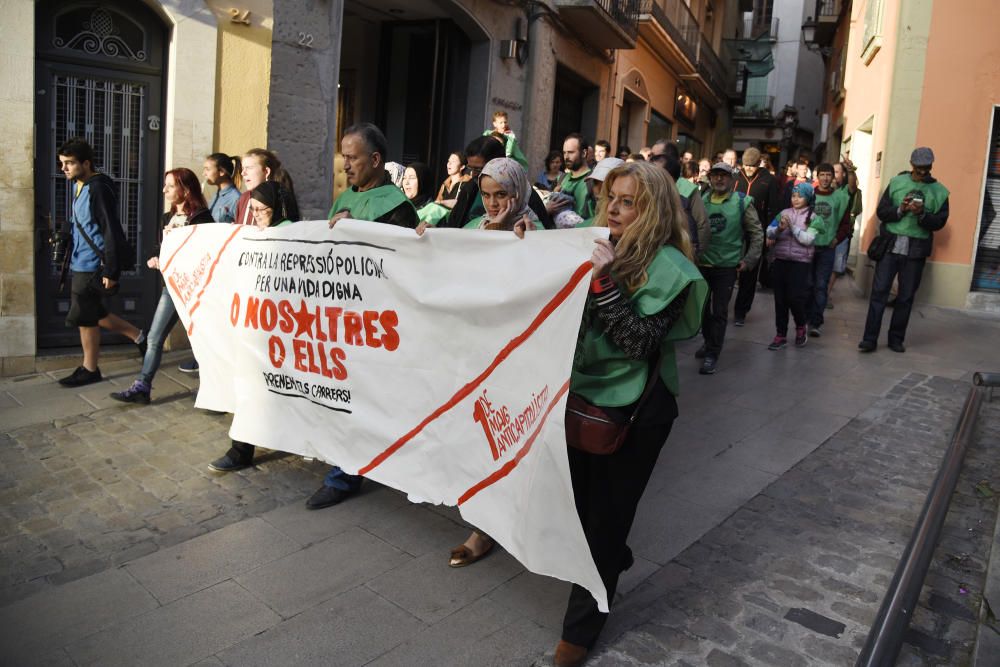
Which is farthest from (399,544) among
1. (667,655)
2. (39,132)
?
(39,132)

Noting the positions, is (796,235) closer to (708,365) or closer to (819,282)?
(819,282)

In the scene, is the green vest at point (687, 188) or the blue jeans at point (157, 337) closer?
the blue jeans at point (157, 337)

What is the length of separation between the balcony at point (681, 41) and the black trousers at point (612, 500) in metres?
15.5

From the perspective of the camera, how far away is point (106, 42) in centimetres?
717

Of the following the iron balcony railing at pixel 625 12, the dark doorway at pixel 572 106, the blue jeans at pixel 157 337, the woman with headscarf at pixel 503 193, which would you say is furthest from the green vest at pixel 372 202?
the dark doorway at pixel 572 106

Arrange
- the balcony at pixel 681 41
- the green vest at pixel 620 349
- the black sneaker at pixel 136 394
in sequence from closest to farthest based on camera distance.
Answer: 1. the green vest at pixel 620 349
2. the black sneaker at pixel 136 394
3. the balcony at pixel 681 41

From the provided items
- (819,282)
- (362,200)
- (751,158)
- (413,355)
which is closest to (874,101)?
(751,158)

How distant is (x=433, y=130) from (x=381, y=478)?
894 cm

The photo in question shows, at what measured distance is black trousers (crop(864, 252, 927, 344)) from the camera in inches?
322

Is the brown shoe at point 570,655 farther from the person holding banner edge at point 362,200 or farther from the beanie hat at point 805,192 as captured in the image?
the beanie hat at point 805,192

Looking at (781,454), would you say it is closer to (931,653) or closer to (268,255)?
(931,653)

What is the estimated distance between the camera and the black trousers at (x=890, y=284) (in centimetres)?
817

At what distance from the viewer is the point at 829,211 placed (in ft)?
29.5

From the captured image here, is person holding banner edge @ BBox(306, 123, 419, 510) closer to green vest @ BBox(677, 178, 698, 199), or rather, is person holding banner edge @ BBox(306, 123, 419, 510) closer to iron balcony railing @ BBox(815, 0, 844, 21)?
green vest @ BBox(677, 178, 698, 199)
